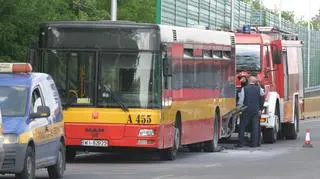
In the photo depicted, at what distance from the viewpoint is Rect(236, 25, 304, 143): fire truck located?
1107 inches

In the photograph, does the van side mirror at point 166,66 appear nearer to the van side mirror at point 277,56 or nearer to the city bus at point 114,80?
the city bus at point 114,80

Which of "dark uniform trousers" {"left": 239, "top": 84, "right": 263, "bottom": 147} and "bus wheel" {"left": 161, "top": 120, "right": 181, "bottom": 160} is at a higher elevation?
"dark uniform trousers" {"left": 239, "top": 84, "right": 263, "bottom": 147}

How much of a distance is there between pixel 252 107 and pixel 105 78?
7.54 meters

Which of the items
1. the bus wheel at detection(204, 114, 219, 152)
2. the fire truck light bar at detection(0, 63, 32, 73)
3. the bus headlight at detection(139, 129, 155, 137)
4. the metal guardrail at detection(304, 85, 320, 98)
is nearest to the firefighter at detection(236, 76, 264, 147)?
the bus wheel at detection(204, 114, 219, 152)

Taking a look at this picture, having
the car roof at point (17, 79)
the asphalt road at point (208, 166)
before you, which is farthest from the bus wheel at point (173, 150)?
the car roof at point (17, 79)

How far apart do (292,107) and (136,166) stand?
504 inches

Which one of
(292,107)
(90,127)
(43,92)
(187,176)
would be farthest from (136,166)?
(292,107)

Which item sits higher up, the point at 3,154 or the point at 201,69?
the point at 201,69

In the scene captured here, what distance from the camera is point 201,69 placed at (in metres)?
23.2

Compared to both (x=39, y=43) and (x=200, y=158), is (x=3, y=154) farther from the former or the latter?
(x=200, y=158)

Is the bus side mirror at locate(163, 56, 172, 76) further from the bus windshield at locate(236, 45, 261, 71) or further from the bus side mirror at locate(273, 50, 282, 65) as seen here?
the bus side mirror at locate(273, 50, 282, 65)

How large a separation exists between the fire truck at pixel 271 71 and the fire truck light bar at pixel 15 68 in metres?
13.4

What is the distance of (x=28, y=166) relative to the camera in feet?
46.5

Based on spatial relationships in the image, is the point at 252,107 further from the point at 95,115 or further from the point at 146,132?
the point at 95,115
